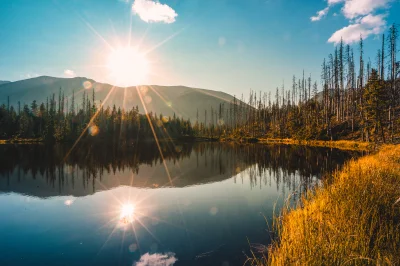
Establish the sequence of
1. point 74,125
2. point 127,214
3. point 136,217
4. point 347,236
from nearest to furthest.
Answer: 1. point 347,236
2. point 136,217
3. point 127,214
4. point 74,125

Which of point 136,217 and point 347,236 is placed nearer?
point 347,236

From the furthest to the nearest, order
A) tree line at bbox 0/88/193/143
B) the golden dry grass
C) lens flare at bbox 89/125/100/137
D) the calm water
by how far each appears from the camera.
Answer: lens flare at bbox 89/125/100/137 → tree line at bbox 0/88/193/143 → the golden dry grass → the calm water

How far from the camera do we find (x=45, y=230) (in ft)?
35.7

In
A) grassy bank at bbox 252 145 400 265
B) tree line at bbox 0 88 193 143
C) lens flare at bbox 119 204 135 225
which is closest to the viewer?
grassy bank at bbox 252 145 400 265

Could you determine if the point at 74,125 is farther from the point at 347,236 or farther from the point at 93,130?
the point at 347,236

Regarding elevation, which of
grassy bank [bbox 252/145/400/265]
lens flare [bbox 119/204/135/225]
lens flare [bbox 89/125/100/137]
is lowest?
lens flare [bbox 119/204/135/225]

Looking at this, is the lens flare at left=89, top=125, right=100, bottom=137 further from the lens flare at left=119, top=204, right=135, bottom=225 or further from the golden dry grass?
the lens flare at left=119, top=204, right=135, bottom=225

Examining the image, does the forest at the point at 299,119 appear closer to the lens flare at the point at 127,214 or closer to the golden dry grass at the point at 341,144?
the golden dry grass at the point at 341,144

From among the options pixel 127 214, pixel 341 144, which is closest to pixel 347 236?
pixel 127 214

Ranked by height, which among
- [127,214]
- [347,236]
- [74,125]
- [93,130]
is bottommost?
[127,214]

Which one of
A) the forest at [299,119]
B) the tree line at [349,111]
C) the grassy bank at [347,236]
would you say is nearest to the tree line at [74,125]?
the forest at [299,119]

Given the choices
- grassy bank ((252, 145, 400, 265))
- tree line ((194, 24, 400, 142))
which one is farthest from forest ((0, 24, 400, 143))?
grassy bank ((252, 145, 400, 265))

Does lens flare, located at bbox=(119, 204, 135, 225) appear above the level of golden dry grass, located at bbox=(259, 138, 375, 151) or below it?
below

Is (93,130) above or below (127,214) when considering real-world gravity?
above
